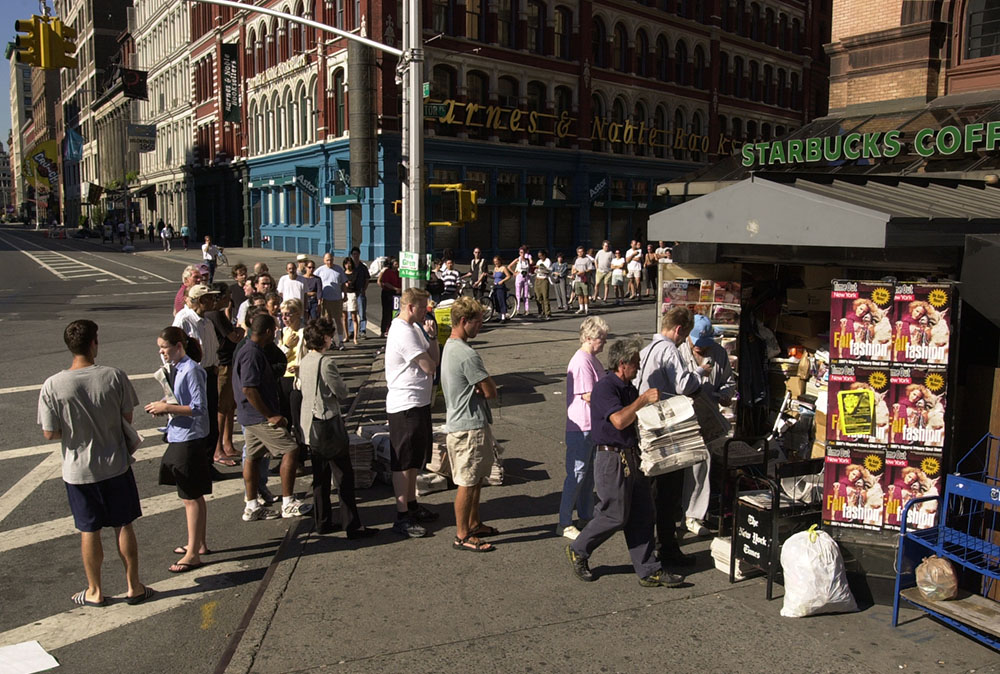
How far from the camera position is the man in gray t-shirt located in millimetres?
5234

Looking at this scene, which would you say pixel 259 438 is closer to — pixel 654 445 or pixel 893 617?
pixel 654 445

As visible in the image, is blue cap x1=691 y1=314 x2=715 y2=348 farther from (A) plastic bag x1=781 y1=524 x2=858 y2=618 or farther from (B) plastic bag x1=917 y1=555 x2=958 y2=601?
(B) plastic bag x1=917 y1=555 x2=958 y2=601

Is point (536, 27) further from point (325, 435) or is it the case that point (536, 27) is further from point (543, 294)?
point (325, 435)

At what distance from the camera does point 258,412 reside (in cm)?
685

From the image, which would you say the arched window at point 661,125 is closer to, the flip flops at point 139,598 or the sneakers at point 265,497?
the sneakers at point 265,497

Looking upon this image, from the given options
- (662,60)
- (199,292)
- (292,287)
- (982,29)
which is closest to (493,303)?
(292,287)

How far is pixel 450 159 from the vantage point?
1484 inches

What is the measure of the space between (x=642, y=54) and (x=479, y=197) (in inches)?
553

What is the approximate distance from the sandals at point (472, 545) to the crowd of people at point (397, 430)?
0.01 m

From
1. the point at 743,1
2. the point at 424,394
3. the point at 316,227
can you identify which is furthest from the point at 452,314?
the point at 743,1

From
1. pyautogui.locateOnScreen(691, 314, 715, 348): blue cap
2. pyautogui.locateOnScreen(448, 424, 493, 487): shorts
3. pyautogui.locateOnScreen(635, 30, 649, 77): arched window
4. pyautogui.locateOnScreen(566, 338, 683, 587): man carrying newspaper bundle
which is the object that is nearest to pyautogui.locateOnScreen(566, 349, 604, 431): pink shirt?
pyautogui.locateOnScreen(566, 338, 683, 587): man carrying newspaper bundle

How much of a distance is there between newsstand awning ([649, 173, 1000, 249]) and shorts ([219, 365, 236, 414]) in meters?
4.69

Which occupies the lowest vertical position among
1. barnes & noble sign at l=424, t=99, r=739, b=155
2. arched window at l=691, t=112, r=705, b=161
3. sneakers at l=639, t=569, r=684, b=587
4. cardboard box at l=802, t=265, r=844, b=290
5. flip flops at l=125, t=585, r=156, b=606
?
flip flops at l=125, t=585, r=156, b=606

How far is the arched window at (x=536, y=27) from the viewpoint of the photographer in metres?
40.1
